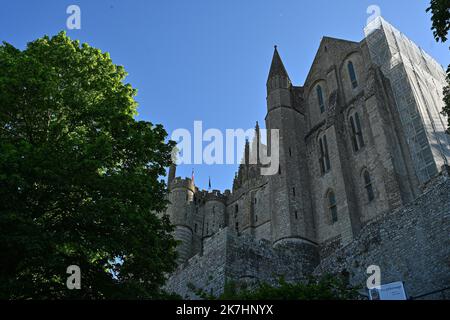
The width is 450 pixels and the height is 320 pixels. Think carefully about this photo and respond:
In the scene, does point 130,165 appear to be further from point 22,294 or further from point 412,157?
point 412,157

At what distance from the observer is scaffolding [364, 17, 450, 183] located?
26.3 m

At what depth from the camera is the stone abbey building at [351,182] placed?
15.9 meters

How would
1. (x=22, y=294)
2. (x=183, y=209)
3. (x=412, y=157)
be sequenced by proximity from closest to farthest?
(x=22, y=294) < (x=412, y=157) < (x=183, y=209)

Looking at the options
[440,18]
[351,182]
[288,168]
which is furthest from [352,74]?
[440,18]

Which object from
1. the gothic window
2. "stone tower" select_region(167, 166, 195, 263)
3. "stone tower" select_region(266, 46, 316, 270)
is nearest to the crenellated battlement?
"stone tower" select_region(167, 166, 195, 263)

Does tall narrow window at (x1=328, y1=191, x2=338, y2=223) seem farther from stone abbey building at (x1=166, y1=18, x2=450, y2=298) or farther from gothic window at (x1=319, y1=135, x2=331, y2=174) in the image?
gothic window at (x1=319, y1=135, x2=331, y2=174)

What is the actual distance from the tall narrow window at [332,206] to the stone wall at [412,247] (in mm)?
9622

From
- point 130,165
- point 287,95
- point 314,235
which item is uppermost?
point 287,95

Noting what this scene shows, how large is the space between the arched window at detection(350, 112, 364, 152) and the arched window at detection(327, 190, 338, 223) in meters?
3.21

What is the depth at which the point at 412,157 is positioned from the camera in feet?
87.1

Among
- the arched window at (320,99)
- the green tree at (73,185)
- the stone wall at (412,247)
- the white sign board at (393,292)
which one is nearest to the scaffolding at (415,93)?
the arched window at (320,99)

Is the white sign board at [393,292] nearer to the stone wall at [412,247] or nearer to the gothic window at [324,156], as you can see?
the stone wall at [412,247]
